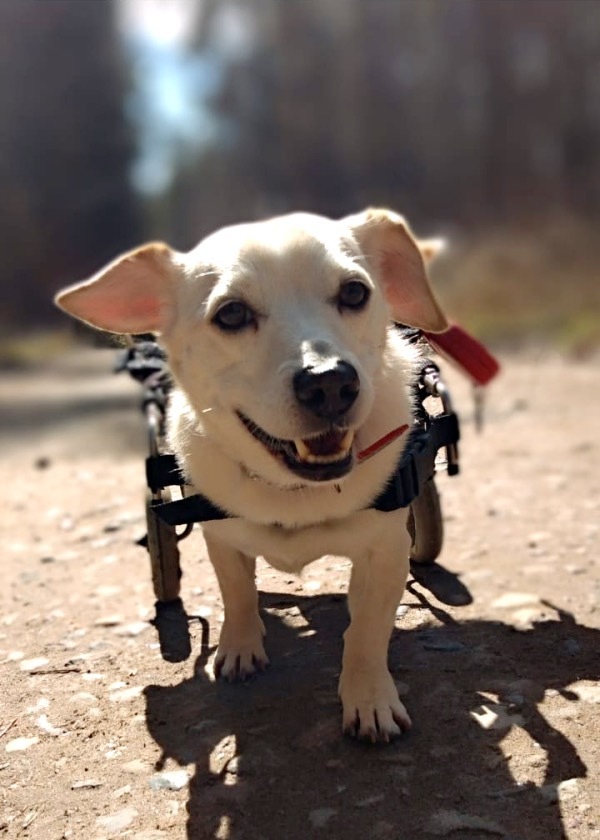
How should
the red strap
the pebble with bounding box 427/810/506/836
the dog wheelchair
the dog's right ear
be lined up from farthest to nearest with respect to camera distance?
1. the red strap
2. the dog's right ear
3. the dog wheelchair
4. the pebble with bounding box 427/810/506/836

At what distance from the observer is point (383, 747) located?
74.9 inches

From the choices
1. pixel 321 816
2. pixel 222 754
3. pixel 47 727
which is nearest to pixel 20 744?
pixel 47 727

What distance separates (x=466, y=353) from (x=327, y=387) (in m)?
1.06

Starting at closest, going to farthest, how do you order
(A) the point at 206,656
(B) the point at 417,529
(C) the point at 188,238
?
(A) the point at 206,656 → (B) the point at 417,529 → (C) the point at 188,238

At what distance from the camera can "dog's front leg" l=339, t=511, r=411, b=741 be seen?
6.51 feet

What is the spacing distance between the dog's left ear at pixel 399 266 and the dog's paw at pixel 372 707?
2.94 ft

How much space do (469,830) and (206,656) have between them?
36.8 inches

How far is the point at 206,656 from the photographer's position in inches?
93.2

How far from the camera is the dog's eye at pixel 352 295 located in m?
2.05

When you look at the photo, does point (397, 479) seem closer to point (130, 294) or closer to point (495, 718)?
point (495, 718)

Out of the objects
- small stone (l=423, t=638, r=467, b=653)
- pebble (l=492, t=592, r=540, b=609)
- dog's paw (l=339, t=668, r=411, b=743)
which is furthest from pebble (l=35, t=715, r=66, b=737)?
pebble (l=492, t=592, r=540, b=609)

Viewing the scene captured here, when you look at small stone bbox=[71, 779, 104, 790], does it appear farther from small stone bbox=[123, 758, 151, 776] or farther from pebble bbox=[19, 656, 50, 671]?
pebble bbox=[19, 656, 50, 671]

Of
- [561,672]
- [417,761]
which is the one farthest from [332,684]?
[561,672]

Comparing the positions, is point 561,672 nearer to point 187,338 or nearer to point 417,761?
point 417,761
